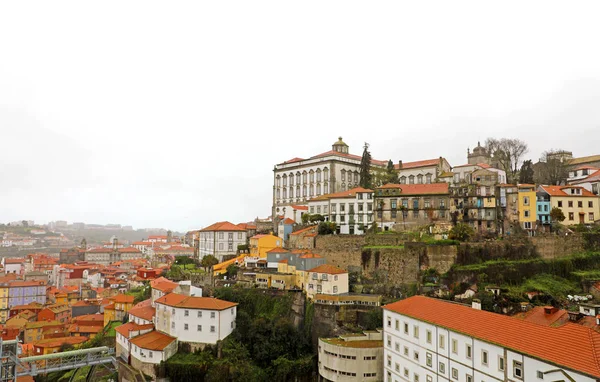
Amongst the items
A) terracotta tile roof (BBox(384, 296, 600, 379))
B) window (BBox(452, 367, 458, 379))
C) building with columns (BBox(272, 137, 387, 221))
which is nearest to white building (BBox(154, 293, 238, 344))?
terracotta tile roof (BBox(384, 296, 600, 379))

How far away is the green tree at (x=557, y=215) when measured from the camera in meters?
42.4

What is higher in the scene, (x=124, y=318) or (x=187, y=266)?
(x=187, y=266)

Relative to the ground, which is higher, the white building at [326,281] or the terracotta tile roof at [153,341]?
the white building at [326,281]

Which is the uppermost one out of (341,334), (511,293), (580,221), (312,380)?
(580,221)

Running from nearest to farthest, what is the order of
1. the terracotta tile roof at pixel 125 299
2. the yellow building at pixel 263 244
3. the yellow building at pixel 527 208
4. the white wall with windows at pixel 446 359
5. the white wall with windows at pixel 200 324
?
the white wall with windows at pixel 446 359, the white wall with windows at pixel 200 324, the yellow building at pixel 527 208, the yellow building at pixel 263 244, the terracotta tile roof at pixel 125 299

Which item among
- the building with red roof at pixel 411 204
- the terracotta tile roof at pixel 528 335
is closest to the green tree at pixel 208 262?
the building with red roof at pixel 411 204

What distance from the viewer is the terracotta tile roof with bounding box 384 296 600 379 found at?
54.6 ft

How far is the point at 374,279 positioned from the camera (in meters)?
38.5

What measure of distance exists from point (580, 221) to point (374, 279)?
2405 centimetres

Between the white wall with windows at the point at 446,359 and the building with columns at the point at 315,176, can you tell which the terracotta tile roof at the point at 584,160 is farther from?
the white wall with windows at the point at 446,359

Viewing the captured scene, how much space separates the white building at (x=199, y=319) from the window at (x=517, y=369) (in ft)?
72.4

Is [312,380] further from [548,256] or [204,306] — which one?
[548,256]

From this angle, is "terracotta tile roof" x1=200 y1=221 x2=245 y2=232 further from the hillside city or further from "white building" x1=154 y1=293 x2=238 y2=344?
"white building" x1=154 y1=293 x2=238 y2=344

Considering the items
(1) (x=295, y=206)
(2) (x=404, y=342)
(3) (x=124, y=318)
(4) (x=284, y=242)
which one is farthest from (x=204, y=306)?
(1) (x=295, y=206)
